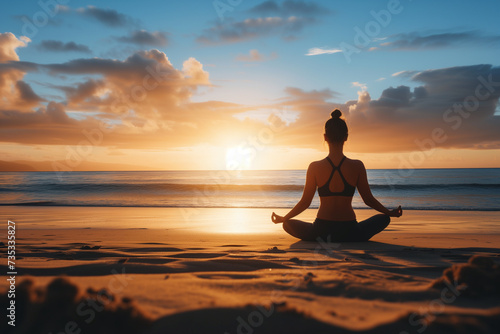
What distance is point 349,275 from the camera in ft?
10.1

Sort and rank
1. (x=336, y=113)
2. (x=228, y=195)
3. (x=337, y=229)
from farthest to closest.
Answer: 1. (x=228, y=195)
2. (x=337, y=229)
3. (x=336, y=113)

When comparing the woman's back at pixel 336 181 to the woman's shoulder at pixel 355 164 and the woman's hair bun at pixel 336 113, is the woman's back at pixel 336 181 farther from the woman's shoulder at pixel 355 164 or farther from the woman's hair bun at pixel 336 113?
the woman's hair bun at pixel 336 113

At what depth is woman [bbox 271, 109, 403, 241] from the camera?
5.18 meters

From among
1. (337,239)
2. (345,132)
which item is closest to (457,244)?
(337,239)

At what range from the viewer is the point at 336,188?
522 centimetres

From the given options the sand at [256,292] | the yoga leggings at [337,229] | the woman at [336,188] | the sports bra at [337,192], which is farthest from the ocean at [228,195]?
the sand at [256,292]

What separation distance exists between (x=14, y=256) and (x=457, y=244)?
19.8ft

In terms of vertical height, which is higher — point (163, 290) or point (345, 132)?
point (345, 132)

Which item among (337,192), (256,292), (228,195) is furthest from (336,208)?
(228,195)

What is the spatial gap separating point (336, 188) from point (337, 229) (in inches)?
24.7

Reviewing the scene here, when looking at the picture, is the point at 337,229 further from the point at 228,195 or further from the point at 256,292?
the point at 228,195

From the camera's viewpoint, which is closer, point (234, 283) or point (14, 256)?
point (234, 283)

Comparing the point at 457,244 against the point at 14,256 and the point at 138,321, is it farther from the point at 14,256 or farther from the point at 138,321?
the point at 14,256

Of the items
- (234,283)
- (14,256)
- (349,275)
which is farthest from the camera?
(14,256)
